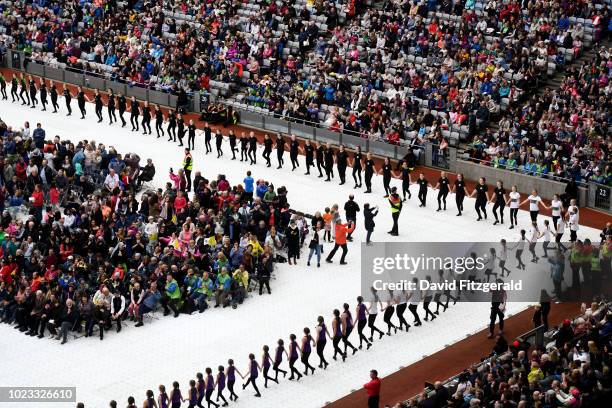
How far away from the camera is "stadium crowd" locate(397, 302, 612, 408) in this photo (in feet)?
85.7

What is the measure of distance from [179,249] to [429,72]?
1622 cm

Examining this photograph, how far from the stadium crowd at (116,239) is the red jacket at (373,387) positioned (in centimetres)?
679

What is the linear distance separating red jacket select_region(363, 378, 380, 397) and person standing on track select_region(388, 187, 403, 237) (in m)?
10.4

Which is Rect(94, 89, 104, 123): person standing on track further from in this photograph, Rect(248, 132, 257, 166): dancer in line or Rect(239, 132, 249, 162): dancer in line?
Rect(248, 132, 257, 166): dancer in line

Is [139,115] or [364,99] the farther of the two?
[139,115]

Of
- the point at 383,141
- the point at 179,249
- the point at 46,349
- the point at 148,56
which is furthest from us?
the point at 148,56

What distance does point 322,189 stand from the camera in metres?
41.9

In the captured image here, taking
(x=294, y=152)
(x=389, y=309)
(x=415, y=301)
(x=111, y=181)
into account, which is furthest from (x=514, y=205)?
(x=111, y=181)

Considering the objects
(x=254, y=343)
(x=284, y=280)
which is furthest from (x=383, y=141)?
(x=254, y=343)

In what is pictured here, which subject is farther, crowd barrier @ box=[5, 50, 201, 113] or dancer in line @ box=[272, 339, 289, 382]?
crowd barrier @ box=[5, 50, 201, 113]

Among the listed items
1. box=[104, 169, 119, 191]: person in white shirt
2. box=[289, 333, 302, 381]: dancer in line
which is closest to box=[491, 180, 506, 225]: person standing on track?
box=[289, 333, 302, 381]: dancer in line

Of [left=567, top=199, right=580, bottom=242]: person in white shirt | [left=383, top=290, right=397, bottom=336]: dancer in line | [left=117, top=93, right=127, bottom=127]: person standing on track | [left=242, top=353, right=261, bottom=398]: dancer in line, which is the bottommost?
[left=242, top=353, right=261, bottom=398]: dancer in line

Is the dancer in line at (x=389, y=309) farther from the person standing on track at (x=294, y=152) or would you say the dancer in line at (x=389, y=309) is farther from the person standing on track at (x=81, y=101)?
the person standing on track at (x=81, y=101)

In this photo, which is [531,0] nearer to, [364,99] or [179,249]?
[364,99]
